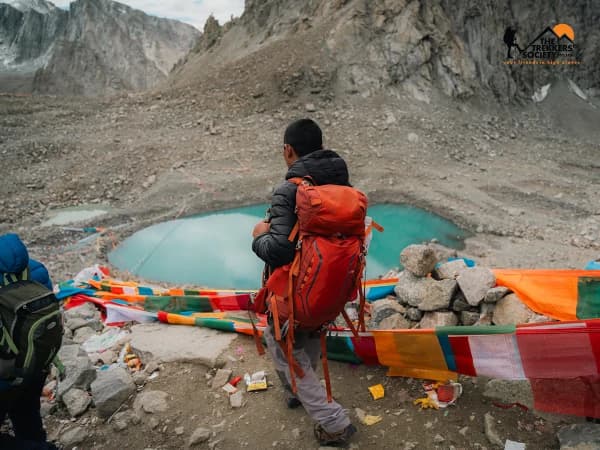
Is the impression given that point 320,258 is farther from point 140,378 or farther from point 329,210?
point 140,378

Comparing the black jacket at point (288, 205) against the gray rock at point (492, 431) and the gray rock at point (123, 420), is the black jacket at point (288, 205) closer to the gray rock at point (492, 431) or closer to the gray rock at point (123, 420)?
the gray rock at point (492, 431)

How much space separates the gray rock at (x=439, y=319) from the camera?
10.9 feet

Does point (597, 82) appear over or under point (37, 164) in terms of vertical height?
over

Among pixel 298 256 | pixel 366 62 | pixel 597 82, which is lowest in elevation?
pixel 298 256

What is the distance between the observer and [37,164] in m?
12.8

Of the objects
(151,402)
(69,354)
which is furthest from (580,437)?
(69,354)

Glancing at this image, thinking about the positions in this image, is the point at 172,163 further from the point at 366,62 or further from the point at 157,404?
the point at 157,404

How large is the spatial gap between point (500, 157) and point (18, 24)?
361 feet

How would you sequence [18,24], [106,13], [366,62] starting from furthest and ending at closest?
[18,24] → [106,13] → [366,62]

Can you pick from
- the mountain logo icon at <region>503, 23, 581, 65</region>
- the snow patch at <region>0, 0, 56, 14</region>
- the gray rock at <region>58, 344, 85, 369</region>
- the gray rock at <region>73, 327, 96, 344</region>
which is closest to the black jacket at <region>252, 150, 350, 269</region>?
the gray rock at <region>58, 344, 85, 369</region>

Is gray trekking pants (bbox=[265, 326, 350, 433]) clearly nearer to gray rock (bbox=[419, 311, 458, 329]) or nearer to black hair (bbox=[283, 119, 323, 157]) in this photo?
black hair (bbox=[283, 119, 323, 157])

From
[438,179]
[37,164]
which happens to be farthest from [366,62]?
[37,164]

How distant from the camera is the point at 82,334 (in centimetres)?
433

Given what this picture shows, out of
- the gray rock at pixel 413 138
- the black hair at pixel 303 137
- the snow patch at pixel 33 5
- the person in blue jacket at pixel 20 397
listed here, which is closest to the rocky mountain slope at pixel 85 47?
the snow patch at pixel 33 5
